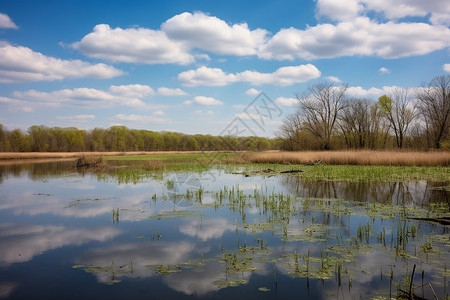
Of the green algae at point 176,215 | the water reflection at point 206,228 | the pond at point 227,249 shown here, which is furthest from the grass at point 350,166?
the water reflection at point 206,228

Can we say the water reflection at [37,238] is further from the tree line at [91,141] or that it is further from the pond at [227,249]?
the tree line at [91,141]

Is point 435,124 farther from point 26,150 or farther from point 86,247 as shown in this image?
point 26,150

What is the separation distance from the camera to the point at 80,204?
32.1 feet

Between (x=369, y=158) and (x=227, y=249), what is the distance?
21339 millimetres

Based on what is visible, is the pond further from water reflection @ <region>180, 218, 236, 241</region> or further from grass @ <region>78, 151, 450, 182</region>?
grass @ <region>78, 151, 450, 182</region>

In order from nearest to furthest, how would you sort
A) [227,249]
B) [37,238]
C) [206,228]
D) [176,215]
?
1. [227,249]
2. [37,238]
3. [206,228]
4. [176,215]

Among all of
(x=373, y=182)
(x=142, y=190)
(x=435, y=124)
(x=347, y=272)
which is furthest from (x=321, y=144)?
(x=347, y=272)

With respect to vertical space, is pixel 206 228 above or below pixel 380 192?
below

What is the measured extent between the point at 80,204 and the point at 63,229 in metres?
3.13

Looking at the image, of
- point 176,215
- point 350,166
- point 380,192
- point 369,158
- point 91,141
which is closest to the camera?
point 176,215

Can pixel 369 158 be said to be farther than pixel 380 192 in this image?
Yes

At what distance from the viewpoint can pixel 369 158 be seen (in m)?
23.0

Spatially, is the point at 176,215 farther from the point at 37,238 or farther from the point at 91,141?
the point at 91,141

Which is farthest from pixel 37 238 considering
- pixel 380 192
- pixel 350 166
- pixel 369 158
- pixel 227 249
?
pixel 369 158
